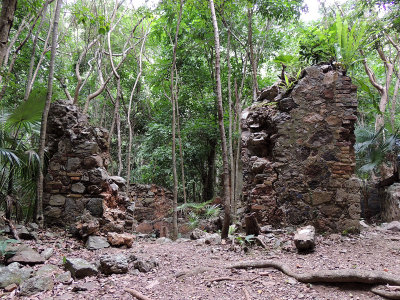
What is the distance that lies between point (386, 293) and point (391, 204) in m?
6.17

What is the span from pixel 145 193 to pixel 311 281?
8.92 meters

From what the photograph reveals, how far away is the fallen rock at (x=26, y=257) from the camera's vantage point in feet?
9.86

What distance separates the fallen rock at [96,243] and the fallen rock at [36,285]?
178 centimetres

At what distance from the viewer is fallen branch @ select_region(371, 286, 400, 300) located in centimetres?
211

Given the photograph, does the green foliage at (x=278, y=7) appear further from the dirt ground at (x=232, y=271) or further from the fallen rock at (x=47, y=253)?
the fallen rock at (x=47, y=253)

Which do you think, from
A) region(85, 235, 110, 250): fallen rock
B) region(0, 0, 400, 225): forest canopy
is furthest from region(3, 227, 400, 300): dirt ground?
region(0, 0, 400, 225): forest canopy

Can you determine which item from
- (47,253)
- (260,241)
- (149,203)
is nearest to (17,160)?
(47,253)

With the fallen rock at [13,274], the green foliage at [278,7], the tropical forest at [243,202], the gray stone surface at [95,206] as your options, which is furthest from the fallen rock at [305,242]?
the green foliage at [278,7]

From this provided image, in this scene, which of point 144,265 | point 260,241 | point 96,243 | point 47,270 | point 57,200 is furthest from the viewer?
point 57,200

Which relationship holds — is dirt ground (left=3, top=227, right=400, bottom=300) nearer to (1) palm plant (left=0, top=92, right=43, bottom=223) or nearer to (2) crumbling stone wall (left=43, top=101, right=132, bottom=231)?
(2) crumbling stone wall (left=43, top=101, right=132, bottom=231)

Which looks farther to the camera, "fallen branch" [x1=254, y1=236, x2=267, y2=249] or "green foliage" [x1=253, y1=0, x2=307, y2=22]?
"green foliage" [x1=253, y1=0, x2=307, y2=22]

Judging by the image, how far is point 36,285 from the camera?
254 centimetres

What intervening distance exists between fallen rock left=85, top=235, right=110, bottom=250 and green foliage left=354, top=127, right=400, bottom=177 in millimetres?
6746

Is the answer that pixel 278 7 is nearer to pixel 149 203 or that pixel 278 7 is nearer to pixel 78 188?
pixel 78 188
